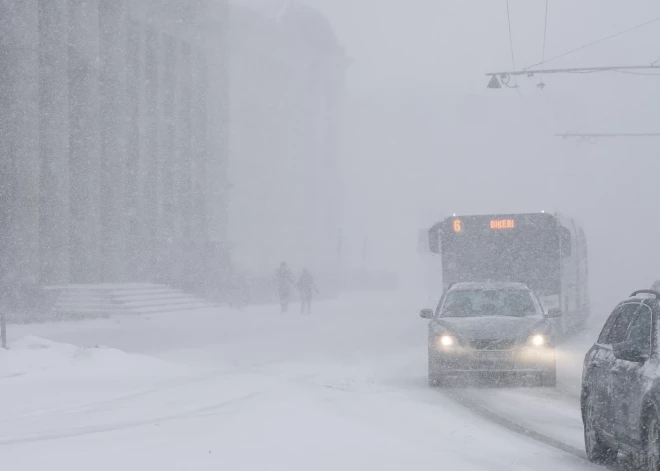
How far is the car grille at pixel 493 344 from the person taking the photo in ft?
48.0

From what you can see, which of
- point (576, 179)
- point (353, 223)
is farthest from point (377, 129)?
point (576, 179)

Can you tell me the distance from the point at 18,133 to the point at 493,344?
2377cm

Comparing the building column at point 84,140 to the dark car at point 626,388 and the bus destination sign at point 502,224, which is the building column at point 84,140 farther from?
the dark car at point 626,388

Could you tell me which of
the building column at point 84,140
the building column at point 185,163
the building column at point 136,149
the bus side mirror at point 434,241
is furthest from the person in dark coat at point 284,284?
the bus side mirror at point 434,241

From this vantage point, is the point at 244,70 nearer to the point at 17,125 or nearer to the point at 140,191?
the point at 140,191

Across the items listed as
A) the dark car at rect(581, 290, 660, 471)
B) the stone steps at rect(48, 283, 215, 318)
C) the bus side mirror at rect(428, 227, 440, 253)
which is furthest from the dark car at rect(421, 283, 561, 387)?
the stone steps at rect(48, 283, 215, 318)

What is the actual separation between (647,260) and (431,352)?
6206 centimetres

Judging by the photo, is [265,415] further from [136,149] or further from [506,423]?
[136,149]

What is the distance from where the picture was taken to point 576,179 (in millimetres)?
95625

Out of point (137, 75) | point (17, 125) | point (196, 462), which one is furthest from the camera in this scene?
point (137, 75)

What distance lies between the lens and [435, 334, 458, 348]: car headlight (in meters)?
14.8

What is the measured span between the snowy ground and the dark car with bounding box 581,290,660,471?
0.41m

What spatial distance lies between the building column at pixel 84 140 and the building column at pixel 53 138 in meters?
1.45

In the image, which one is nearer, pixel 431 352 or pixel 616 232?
pixel 431 352
